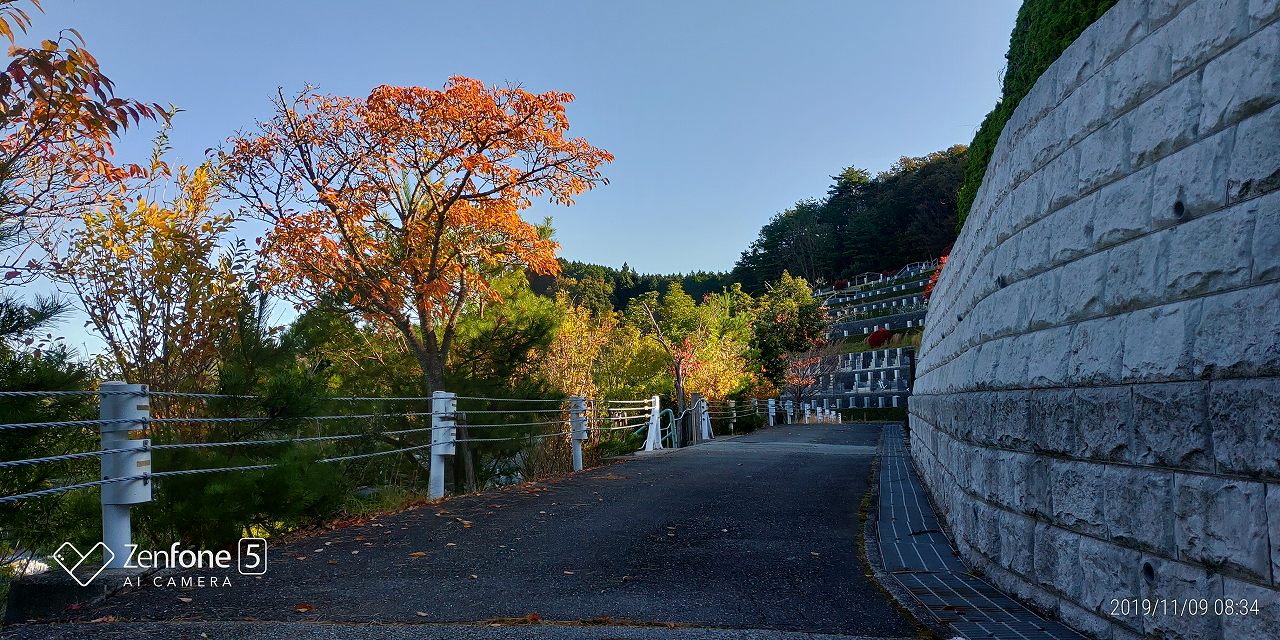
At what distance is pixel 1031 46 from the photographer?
589 cm

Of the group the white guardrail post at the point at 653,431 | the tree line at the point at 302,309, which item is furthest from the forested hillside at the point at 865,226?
the tree line at the point at 302,309

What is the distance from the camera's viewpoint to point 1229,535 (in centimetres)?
272

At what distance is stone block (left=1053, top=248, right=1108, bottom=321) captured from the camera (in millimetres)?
3693

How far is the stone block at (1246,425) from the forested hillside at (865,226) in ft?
183

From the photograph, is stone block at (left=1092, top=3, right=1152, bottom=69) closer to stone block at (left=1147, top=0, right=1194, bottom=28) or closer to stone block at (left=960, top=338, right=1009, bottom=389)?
stone block at (left=1147, top=0, right=1194, bottom=28)

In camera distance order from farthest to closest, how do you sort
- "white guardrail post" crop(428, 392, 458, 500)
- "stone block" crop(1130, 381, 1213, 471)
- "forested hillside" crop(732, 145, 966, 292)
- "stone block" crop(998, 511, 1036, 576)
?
"forested hillside" crop(732, 145, 966, 292), "white guardrail post" crop(428, 392, 458, 500), "stone block" crop(998, 511, 1036, 576), "stone block" crop(1130, 381, 1213, 471)

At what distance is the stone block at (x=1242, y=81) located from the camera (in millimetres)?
2768

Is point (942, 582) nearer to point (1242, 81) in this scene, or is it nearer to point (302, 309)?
point (1242, 81)

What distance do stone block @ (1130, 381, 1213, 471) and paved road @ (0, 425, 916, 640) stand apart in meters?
1.29

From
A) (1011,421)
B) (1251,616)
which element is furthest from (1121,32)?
(1251,616)

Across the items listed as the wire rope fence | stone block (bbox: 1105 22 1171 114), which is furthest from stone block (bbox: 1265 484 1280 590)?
the wire rope fence

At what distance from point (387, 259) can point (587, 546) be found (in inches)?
219

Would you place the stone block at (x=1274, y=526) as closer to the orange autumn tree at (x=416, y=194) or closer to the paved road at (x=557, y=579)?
the paved road at (x=557, y=579)

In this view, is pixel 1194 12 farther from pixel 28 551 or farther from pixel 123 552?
pixel 28 551
